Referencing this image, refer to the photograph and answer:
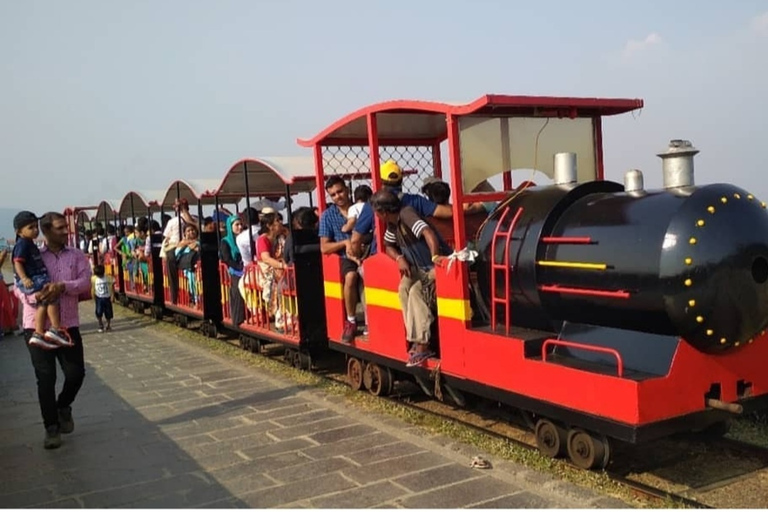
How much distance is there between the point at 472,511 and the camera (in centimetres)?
410

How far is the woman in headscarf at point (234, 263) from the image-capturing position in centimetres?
982

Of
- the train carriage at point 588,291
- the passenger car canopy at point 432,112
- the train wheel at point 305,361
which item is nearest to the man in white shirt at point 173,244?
the train wheel at point 305,361

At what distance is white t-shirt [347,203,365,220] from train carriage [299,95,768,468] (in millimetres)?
933

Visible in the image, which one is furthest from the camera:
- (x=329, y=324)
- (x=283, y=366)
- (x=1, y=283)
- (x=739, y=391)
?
(x=1, y=283)

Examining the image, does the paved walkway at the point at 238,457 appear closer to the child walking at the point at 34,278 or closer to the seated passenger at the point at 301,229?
the child walking at the point at 34,278

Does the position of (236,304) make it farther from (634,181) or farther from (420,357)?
(634,181)

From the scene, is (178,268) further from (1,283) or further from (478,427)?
(478,427)

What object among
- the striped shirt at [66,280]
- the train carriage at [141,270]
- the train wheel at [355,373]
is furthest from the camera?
the train carriage at [141,270]

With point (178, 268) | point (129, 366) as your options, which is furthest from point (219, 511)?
point (178, 268)

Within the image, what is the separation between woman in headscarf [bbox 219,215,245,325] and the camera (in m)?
9.82

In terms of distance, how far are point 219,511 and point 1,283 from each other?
875cm

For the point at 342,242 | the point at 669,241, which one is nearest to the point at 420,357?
the point at 342,242

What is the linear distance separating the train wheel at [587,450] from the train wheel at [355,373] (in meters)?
2.81

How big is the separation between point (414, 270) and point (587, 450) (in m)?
2.03
